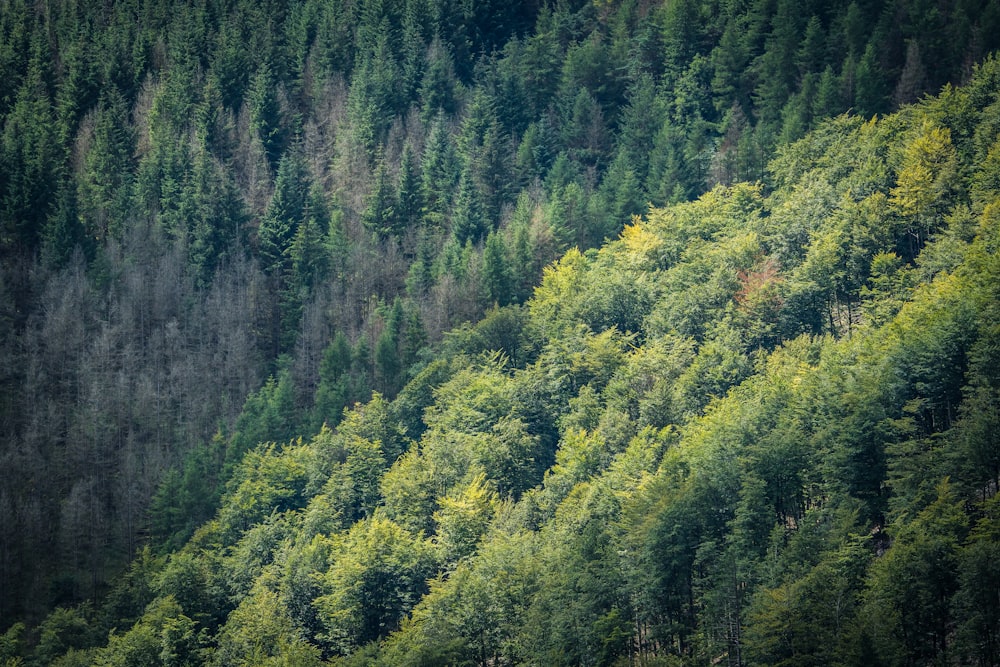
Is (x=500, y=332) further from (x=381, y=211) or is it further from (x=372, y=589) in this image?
(x=381, y=211)

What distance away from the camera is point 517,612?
9169 cm

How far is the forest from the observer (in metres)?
87.2

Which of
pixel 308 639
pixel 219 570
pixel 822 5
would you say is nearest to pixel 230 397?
pixel 219 570

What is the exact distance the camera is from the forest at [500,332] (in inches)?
3433

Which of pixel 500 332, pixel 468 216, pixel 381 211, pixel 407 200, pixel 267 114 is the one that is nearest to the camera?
pixel 500 332

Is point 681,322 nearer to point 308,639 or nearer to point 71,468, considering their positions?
point 308,639

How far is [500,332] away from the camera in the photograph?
122 meters

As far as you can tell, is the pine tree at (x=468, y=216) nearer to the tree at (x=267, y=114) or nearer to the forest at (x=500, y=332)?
the forest at (x=500, y=332)

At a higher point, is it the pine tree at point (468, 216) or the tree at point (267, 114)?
the tree at point (267, 114)

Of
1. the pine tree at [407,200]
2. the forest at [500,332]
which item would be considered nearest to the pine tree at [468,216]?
the forest at [500,332]

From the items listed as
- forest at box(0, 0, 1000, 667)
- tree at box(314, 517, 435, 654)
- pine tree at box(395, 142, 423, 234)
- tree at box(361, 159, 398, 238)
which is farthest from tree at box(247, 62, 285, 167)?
tree at box(314, 517, 435, 654)

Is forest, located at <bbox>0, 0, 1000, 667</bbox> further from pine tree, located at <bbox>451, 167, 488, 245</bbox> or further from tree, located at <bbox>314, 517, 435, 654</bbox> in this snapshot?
pine tree, located at <bbox>451, 167, 488, 245</bbox>

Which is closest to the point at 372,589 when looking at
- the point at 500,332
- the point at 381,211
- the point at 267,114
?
the point at 500,332

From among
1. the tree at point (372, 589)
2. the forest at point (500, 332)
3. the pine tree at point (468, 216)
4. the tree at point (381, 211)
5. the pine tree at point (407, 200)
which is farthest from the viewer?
the tree at point (381, 211)
